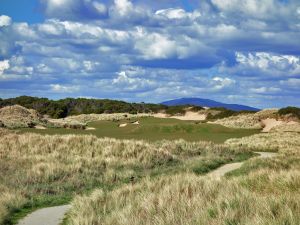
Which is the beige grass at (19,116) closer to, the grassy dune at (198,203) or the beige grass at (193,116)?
the beige grass at (193,116)

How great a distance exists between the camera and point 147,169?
2667cm

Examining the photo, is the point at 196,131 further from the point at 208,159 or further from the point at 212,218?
the point at 212,218

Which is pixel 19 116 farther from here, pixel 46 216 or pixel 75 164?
pixel 46 216

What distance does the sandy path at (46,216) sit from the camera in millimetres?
13258

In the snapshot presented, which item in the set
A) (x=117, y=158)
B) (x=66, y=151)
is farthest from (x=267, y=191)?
(x=66, y=151)

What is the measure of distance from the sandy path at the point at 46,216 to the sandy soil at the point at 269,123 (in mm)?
52498

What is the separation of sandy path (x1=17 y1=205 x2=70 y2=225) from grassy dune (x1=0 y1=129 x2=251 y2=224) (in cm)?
40

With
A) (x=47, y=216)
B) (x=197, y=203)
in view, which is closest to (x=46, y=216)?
(x=47, y=216)

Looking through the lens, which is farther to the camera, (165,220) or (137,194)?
(137,194)

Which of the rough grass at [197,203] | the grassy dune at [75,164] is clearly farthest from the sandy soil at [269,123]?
the rough grass at [197,203]

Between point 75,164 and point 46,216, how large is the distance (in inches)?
443

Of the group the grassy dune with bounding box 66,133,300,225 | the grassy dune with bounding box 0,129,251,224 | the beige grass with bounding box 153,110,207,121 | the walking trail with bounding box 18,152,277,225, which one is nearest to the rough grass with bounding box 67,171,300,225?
the grassy dune with bounding box 66,133,300,225

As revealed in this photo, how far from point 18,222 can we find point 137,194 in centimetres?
344

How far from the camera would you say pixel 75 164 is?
2534 centimetres
